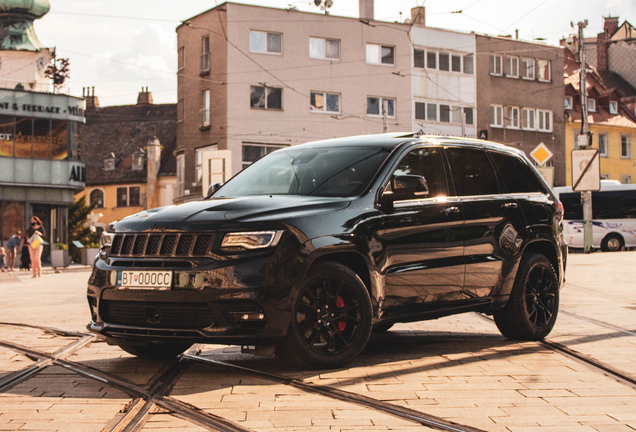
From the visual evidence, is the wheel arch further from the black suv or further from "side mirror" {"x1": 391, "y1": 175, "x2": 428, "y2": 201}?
"side mirror" {"x1": 391, "y1": 175, "x2": 428, "y2": 201}

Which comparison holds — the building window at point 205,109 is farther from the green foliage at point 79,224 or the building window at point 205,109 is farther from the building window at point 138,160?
the building window at point 138,160

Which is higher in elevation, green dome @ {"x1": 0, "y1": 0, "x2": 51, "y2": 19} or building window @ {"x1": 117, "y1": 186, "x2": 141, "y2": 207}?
green dome @ {"x1": 0, "y1": 0, "x2": 51, "y2": 19}

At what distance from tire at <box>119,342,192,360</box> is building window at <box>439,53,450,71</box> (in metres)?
45.3

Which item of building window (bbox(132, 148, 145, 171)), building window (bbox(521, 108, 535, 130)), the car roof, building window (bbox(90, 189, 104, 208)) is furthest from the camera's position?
building window (bbox(90, 189, 104, 208))

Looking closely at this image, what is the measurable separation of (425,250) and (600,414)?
2.41 meters

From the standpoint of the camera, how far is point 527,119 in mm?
54250

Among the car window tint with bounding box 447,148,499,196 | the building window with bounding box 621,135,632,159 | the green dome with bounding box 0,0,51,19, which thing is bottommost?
the car window tint with bounding box 447,148,499,196

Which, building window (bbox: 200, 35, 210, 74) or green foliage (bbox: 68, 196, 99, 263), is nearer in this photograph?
building window (bbox: 200, 35, 210, 74)

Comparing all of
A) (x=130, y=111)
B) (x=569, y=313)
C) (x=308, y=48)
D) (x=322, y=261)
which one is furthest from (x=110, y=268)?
(x=130, y=111)

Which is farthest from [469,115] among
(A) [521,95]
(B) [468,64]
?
(A) [521,95]

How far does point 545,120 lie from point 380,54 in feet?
41.4

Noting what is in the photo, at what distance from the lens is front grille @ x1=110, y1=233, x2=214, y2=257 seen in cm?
599

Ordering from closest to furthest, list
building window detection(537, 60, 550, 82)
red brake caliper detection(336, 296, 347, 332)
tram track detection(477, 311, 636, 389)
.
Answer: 1. tram track detection(477, 311, 636, 389)
2. red brake caliper detection(336, 296, 347, 332)
3. building window detection(537, 60, 550, 82)

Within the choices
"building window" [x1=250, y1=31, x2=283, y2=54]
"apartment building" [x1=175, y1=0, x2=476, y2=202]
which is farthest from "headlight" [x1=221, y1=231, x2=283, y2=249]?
"building window" [x1=250, y1=31, x2=283, y2=54]
